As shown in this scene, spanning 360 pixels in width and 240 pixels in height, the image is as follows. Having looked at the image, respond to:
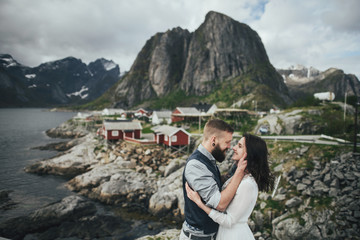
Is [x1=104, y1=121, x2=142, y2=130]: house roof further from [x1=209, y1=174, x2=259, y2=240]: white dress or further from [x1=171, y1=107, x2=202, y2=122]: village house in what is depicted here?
[x1=209, y1=174, x2=259, y2=240]: white dress

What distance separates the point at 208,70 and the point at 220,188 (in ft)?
453

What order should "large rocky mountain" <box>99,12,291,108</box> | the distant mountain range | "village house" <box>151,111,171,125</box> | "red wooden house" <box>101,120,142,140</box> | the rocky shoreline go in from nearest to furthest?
the rocky shoreline
"red wooden house" <box>101,120,142,140</box>
"village house" <box>151,111,171,125</box>
the distant mountain range
"large rocky mountain" <box>99,12,291,108</box>

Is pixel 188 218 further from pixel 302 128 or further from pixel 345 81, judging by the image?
pixel 345 81

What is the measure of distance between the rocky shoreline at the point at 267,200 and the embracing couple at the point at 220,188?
31.6 feet

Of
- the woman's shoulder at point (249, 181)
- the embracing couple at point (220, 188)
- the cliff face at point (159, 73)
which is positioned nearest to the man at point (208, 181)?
the embracing couple at point (220, 188)

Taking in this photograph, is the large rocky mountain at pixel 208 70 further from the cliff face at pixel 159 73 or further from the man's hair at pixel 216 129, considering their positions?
the man's hair at pixel 216 129

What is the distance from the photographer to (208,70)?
136 m

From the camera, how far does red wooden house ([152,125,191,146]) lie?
33156mm

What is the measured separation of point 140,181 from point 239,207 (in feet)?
73.3

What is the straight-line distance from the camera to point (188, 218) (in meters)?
3.54

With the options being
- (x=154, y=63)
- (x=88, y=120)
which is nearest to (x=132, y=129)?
(x=88, y=120)

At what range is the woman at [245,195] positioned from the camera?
2998 millimetres

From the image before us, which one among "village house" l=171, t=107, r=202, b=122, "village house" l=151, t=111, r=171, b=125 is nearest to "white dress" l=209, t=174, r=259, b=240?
"village house" l=171, t=107, r=202, b=122

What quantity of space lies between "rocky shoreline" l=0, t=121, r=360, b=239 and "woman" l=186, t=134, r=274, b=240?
987cm
